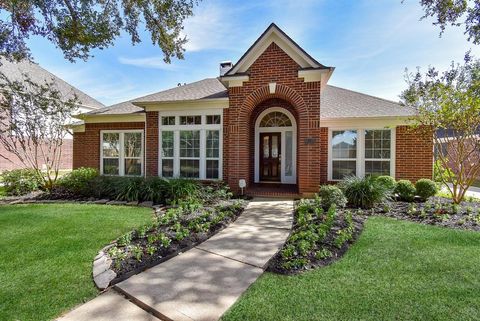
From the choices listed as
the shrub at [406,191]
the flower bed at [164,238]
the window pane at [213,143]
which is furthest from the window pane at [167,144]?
the shrub at [406,191]

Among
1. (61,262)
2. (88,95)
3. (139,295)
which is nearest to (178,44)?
(61,262)

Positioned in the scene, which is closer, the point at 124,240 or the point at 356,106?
the point at 124,240

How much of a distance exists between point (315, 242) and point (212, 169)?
6.88 metres

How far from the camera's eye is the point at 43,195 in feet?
34.4

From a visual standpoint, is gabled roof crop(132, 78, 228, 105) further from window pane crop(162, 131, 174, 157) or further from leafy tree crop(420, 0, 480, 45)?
leafy tree crop(420, 0, 480, 45)

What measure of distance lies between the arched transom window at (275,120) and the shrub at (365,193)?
429cm

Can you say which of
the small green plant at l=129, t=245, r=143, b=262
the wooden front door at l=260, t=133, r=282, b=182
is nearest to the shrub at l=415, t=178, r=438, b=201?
the wooden front door at l=260, t=133, r=282, b=182

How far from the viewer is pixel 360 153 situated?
11156mm

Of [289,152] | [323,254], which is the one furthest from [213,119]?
[323,254]

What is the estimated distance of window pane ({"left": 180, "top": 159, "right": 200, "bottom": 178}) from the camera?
11.4m

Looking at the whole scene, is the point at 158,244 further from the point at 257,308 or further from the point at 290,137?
the point at 290,137

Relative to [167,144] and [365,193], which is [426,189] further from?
A: [167,144]

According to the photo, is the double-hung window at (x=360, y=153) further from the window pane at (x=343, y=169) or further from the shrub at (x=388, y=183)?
the shrub at (x=388, y=183)

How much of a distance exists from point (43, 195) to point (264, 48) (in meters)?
10.1
